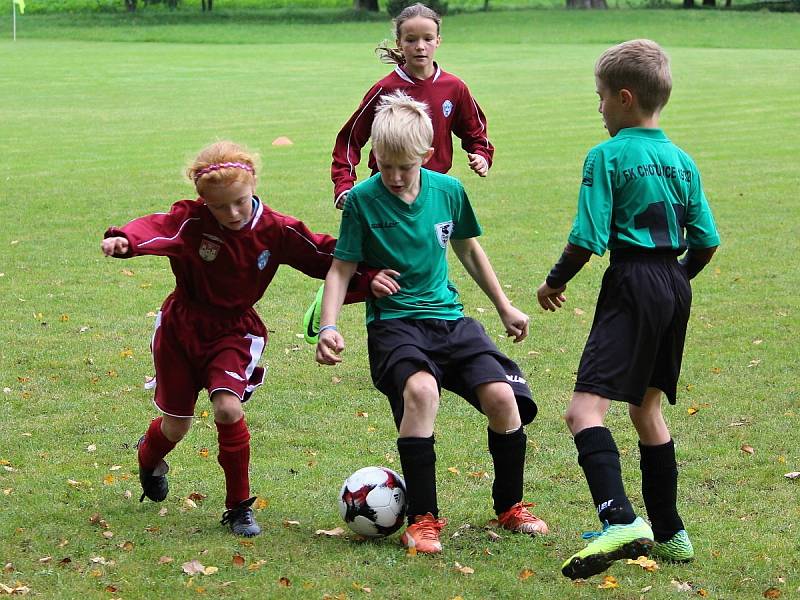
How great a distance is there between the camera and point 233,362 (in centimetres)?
518

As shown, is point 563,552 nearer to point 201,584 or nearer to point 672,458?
point 672,458

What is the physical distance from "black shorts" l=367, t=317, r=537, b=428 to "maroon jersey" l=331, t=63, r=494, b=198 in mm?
2099

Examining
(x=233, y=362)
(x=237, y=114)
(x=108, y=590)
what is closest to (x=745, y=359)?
(x=233, y=362)

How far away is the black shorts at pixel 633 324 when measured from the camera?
4586 millimetres

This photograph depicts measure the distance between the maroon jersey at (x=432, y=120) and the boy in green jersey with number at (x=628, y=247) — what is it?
99.5 inches

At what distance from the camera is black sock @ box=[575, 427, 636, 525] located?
450 centimetres

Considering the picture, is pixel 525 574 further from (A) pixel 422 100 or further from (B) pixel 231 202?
(A) pixel 422 100

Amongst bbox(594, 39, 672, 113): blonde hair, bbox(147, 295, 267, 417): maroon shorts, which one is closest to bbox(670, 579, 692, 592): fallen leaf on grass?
bbox(594, 39, 672, 113): blonde hair

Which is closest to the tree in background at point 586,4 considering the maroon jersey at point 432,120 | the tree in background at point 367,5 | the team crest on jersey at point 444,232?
the tree in background at point 367,5

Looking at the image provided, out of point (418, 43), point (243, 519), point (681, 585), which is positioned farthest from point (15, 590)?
point (418, 43)

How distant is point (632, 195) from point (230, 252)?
1.77 m

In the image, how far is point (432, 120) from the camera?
7.18 metres

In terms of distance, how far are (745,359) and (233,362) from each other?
4.32m

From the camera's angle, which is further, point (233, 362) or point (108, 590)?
point (233, 362)
